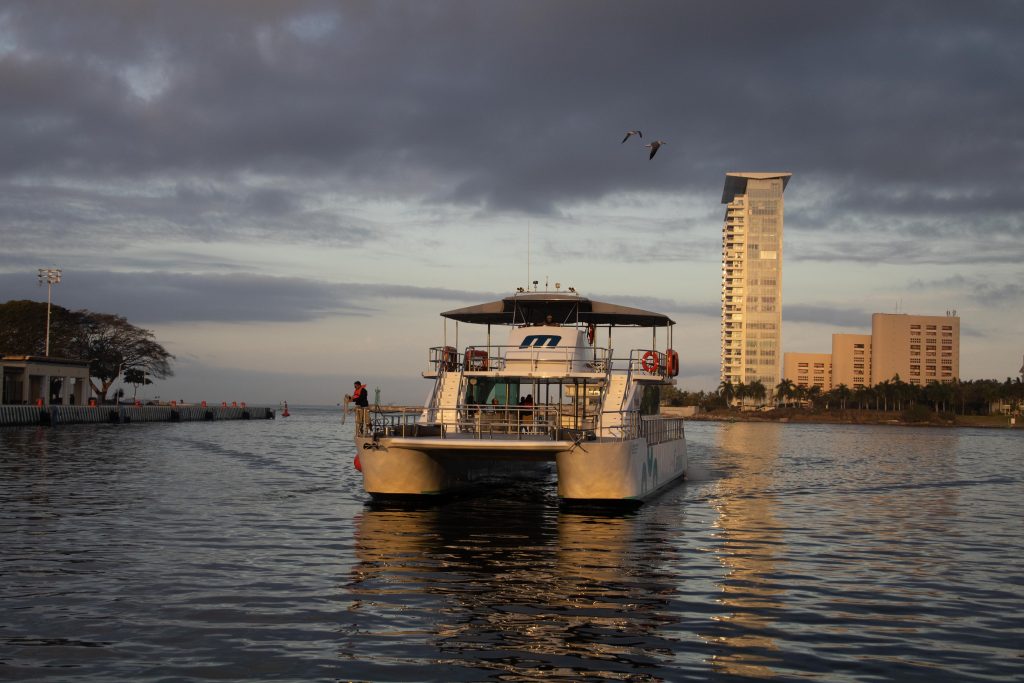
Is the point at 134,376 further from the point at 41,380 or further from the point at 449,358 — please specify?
the point at 449,358

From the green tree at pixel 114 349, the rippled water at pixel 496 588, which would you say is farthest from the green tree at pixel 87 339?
the rippled water at pixel 496 588

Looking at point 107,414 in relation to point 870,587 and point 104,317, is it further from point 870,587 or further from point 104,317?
point 870,587

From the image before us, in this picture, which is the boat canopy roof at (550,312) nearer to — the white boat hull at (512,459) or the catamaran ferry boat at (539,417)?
the catamaran ferry boat at (539,417)

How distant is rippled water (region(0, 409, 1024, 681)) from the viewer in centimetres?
980

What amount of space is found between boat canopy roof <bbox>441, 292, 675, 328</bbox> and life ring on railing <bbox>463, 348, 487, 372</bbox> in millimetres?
1673

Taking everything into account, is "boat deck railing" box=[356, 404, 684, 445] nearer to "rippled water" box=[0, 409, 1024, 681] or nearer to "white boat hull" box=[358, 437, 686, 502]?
"white boat hull" box=[358, 437, 686, 502]

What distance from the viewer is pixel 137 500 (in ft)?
77.2

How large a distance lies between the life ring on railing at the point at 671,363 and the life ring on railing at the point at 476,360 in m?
5.09

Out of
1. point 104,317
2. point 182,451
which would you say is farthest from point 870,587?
point 104,317

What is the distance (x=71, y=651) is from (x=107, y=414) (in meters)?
76.6

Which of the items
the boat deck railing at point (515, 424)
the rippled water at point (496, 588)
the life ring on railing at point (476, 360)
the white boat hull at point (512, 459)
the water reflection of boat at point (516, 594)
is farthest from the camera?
the life ring on railing at point (476, 360)

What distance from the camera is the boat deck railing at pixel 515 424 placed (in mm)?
22266

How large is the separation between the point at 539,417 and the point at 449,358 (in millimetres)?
2809

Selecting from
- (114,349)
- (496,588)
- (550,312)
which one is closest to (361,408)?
(550,312)
